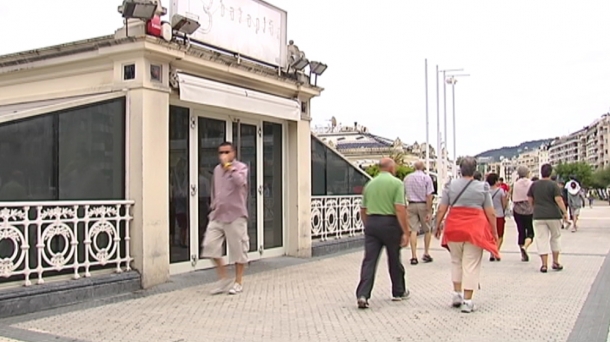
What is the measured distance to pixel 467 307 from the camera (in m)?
6.90

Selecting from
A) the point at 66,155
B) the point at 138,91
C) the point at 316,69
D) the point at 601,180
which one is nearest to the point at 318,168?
the point at 316,69

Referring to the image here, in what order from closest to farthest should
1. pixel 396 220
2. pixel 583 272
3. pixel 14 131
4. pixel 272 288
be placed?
pixel 14 131, pixel 396 220, pixel 272 288, pixel 583 272

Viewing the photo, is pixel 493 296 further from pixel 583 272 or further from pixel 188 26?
pixel 188 26

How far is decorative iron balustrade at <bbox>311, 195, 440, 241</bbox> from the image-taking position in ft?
40.3

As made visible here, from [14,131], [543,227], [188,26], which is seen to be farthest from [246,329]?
[543,227]

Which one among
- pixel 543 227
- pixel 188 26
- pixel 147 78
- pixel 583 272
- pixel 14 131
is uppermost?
pixel 188 26

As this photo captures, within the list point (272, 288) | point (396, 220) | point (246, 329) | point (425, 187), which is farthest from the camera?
point (425, 187)

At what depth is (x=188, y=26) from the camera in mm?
8430

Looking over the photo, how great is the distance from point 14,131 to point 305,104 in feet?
18.7

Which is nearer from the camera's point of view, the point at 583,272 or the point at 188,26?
the point at 188,26

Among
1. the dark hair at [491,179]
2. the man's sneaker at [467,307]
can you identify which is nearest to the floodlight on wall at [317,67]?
the dark hair at [491,179]

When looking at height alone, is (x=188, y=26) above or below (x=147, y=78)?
above

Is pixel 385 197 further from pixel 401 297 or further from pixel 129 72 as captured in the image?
pixel 129 72

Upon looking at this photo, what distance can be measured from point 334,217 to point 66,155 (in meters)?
6.48
